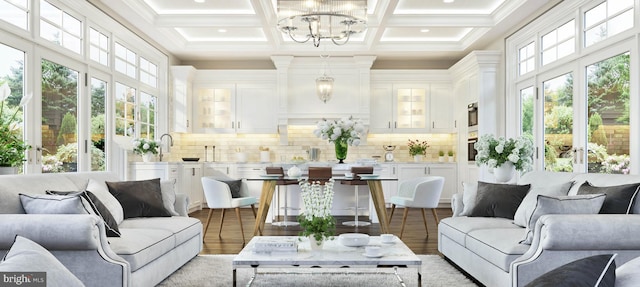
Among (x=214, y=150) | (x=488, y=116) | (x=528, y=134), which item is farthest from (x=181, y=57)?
(x=528, y=134)

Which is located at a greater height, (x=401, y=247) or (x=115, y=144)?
(x=115, y=144)

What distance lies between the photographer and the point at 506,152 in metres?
4.64

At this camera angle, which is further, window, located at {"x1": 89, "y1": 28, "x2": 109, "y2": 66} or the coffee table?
window, located at {"x1": 89, "y1": 28, "x2": 109, "y2": 66}

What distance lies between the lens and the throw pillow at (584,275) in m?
1.06

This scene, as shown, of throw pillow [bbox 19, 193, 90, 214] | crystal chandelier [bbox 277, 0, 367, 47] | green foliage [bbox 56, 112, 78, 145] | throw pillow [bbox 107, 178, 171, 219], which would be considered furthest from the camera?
green foliage [bbox 56, 112, 78, 145]

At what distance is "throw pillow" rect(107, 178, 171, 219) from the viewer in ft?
13.5

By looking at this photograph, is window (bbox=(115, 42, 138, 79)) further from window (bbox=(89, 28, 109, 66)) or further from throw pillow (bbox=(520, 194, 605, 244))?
throw pillow (bbox=(520, 194, 605, 244))

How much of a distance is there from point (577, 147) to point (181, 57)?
667cm

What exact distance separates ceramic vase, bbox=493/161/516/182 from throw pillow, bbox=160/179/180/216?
2.93 meters

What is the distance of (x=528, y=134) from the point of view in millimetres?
6957


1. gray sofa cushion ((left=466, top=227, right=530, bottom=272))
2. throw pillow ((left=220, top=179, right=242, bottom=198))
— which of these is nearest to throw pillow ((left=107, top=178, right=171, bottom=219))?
throw pillow ((left=220, top=179, right=242, bottom=198))

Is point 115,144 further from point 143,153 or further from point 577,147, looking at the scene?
point 577,147

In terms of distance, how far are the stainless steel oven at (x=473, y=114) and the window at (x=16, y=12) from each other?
6.21 meters

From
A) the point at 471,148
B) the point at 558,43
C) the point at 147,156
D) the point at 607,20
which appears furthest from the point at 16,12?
the point at 471,148
